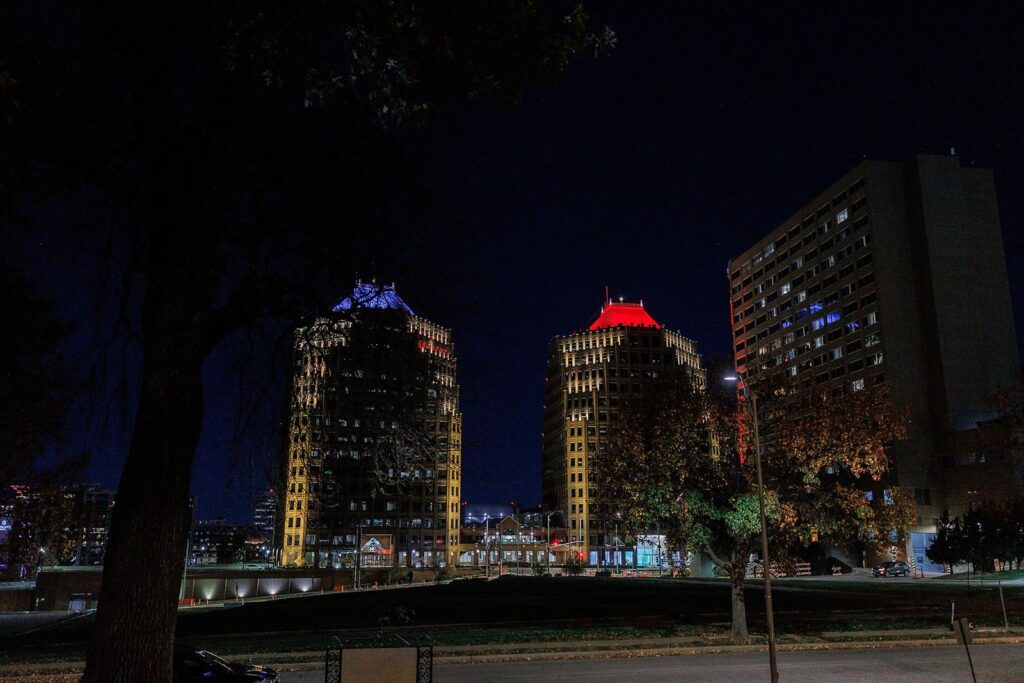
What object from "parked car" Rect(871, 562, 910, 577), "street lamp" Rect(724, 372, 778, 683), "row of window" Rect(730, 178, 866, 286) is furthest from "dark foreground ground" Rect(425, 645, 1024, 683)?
"row of window" Rect(730, 178, 866, 286)

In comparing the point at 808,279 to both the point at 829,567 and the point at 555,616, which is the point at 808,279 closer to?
the point at 829,567

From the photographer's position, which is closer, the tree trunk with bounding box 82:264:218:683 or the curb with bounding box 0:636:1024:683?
the tree trunk with bounding box 82:264:218:683

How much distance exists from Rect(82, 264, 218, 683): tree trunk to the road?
41.4 feet

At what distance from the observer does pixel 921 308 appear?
376 feet

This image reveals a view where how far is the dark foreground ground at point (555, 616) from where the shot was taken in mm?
29078

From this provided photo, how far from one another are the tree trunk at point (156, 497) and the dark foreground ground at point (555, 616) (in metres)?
16.8

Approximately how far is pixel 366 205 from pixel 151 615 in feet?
16.2

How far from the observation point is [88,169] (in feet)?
27.4

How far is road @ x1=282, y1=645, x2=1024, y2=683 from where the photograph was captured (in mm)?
18750

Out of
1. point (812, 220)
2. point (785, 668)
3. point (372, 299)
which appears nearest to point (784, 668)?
point (785, 668)

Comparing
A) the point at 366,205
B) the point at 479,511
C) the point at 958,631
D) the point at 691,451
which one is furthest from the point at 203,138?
the point at 479,511

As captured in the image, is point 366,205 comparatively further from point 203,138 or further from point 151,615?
point 151,615

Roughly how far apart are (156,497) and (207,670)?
9267mm

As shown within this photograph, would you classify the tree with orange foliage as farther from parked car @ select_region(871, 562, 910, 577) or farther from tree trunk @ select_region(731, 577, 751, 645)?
parked car @ select_region(871, 562, 910, 577)
